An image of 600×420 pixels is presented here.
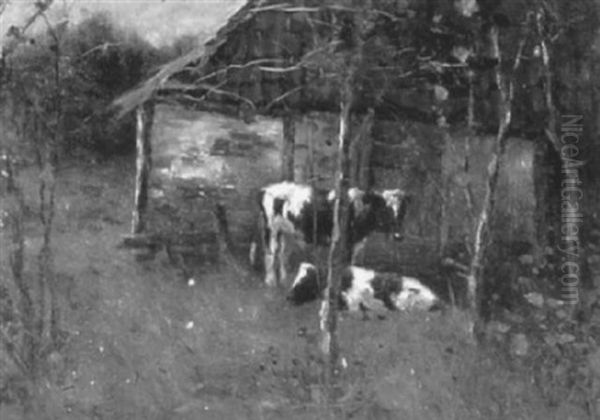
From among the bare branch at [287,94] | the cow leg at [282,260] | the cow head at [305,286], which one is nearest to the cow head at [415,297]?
the cow head at [305,286]

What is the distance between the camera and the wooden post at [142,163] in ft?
10.8

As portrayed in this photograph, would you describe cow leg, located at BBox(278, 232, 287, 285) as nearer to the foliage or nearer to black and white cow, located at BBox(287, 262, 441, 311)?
black and white cow, located at BBox(287, 262, 441, 311)

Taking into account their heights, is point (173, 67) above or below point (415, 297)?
above

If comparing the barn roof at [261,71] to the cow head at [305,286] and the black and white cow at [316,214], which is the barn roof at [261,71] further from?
the cow head at [305,286]

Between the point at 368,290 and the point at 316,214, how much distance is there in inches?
13.3

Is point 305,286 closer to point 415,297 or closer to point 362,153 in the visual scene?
point 415,297

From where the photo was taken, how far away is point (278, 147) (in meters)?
3.38

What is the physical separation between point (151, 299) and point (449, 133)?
1.19 m

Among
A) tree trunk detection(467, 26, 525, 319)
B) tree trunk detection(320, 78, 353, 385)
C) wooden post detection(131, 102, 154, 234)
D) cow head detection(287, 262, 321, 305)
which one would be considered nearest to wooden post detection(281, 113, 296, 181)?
tree trunk detection(320, 78, 353, 385)

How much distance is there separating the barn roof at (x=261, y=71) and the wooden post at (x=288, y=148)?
0.07 m

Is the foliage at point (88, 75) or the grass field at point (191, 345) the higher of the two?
the foliage at point (88, 75)

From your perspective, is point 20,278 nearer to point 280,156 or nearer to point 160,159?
point 160,159

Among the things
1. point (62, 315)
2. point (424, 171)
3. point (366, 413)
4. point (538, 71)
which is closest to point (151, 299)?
point (62, 315)

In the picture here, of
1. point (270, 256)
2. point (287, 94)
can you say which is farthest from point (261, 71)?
point (270, 256)
